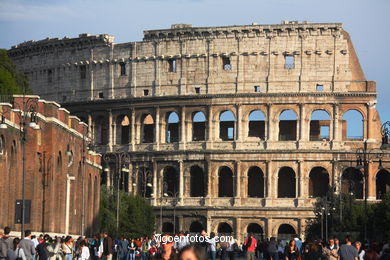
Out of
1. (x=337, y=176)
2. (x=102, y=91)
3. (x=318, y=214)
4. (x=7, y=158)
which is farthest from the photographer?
(x=102, y=91)

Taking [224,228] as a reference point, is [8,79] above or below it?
above

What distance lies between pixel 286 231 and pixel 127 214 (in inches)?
801

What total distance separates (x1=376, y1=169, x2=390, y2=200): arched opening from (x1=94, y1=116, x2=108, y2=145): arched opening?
25.5 m

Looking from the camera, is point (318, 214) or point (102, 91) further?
point (102, 91)

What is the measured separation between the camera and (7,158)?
52.7 m

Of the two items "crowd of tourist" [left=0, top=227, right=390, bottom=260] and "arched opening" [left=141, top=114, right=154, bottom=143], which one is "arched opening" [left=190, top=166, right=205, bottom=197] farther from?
"crowd of tourist" [left=0, top=227, right=390, bottom=260]

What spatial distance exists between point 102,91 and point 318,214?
26756 millimetres

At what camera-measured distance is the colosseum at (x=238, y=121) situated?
108312mm

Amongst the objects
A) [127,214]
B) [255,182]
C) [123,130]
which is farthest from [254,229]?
[127,214]

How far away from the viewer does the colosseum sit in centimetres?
10831

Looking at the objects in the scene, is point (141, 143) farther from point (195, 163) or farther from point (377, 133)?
point (377, 133)

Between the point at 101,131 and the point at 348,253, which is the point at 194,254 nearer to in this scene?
the point at 348,253

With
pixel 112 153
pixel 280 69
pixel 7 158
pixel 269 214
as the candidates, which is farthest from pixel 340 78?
pixel 7 158

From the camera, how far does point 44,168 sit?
59000 mm
